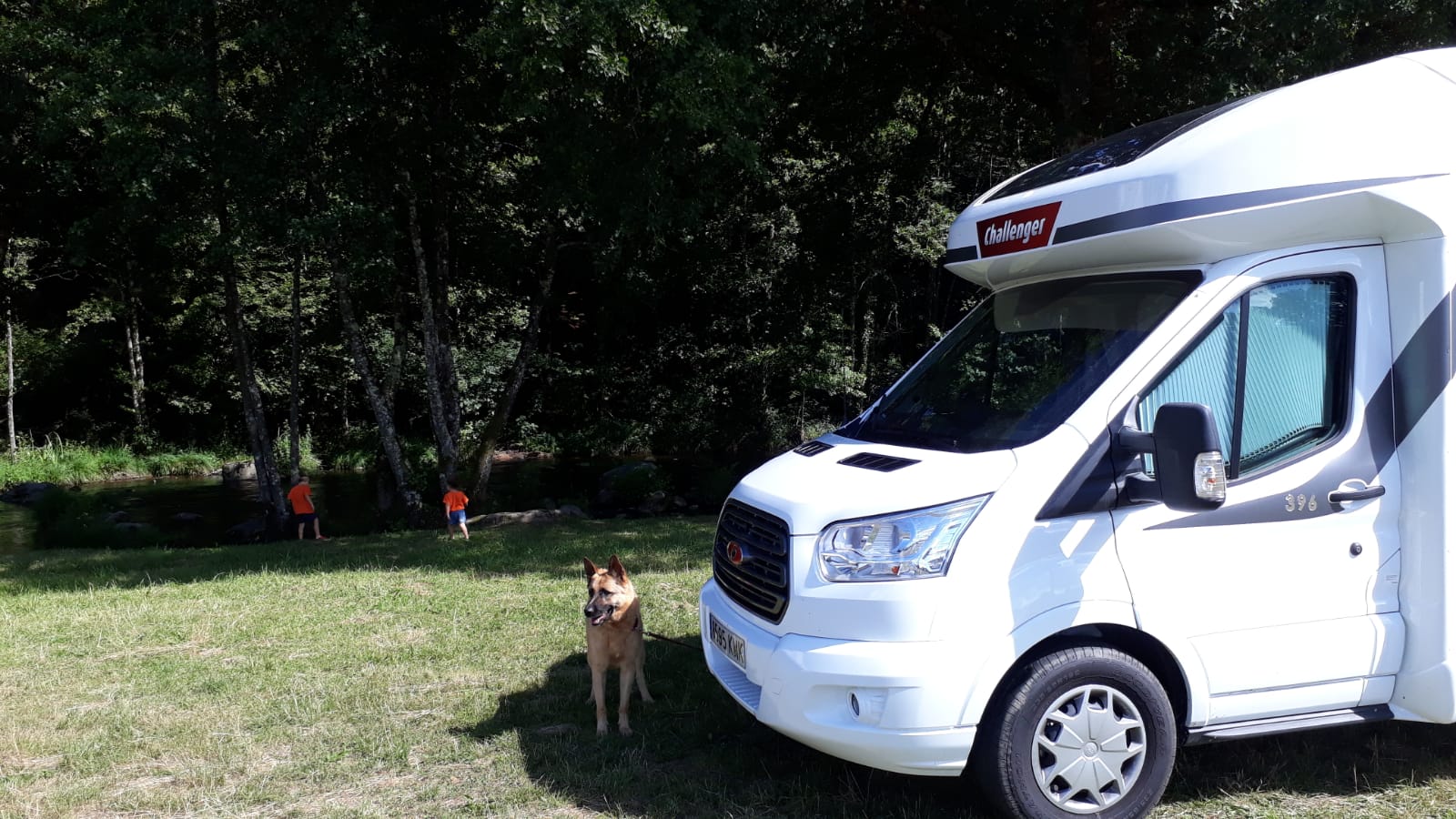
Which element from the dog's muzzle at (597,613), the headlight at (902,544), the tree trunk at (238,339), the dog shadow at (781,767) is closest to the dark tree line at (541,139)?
the tree trunk at (238,339)

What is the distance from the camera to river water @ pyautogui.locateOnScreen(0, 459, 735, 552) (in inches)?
864

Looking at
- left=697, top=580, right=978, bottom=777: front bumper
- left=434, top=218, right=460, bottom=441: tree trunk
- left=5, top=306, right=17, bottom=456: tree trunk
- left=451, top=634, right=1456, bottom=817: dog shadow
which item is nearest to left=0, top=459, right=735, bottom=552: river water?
left=434, top=218, right=460, bottom=441: tree trunk

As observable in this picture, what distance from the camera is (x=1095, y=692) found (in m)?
4.03

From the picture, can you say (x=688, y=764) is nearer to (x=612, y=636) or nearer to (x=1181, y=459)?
(x=612, y=636)

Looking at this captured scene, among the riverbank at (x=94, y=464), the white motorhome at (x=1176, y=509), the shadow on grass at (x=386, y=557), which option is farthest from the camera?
the riverbank at (x=94, y=464)

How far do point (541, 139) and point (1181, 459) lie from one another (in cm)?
1494

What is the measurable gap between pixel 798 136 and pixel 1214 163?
54.0 feet

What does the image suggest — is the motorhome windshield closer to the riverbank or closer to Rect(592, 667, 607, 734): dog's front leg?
Rect(592, 667, 607, 734): dog's front leg

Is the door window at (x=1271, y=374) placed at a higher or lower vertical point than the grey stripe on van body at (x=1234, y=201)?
lower

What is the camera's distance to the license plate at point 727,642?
4.45 metres

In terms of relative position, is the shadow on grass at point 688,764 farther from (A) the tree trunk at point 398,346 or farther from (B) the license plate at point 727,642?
(A) the tree trunk at point 398,346

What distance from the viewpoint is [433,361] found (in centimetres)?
2055

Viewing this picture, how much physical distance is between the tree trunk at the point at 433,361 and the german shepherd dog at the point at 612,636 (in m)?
15.6

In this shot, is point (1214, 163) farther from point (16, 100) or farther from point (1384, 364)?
point (16, 100)
